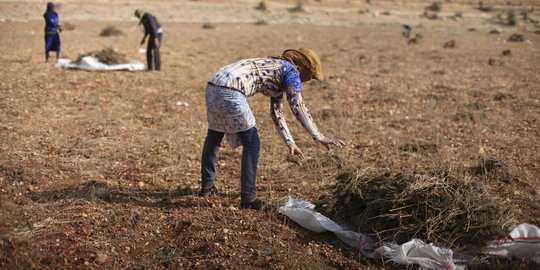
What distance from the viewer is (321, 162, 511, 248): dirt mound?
3.34 metres

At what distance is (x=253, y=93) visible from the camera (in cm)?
379

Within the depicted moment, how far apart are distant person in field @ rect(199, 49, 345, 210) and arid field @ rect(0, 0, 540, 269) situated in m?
0.61

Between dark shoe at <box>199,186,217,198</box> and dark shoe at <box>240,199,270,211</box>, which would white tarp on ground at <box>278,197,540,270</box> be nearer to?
dark shoe at <box>240,199,270,211</box>

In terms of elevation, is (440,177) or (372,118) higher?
(440,177)

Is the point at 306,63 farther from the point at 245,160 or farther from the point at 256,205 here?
the point at 256,205

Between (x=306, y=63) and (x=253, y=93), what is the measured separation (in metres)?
0.46

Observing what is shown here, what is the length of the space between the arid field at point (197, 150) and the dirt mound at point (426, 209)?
0.20 meters

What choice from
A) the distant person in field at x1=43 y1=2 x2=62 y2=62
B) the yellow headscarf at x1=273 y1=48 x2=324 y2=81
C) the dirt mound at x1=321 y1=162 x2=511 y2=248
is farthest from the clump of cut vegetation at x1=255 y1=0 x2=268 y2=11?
the dirt mound at x1=321 y1=162 x2=511 y2=248

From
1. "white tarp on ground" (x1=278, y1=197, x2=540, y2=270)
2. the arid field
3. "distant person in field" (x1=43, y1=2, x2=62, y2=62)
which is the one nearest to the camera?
"white tarp on ground" (x1=278, y1=197, x2=540, y2=270)

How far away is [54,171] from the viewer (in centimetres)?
485

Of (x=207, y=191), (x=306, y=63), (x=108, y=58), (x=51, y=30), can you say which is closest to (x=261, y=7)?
(x=51, y=30)

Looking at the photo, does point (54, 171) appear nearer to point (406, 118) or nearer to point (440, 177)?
point (440, 177)

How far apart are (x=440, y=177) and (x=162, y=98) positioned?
5.70 metres

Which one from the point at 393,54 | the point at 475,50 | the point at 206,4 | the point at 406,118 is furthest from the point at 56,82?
the point at 206,4
